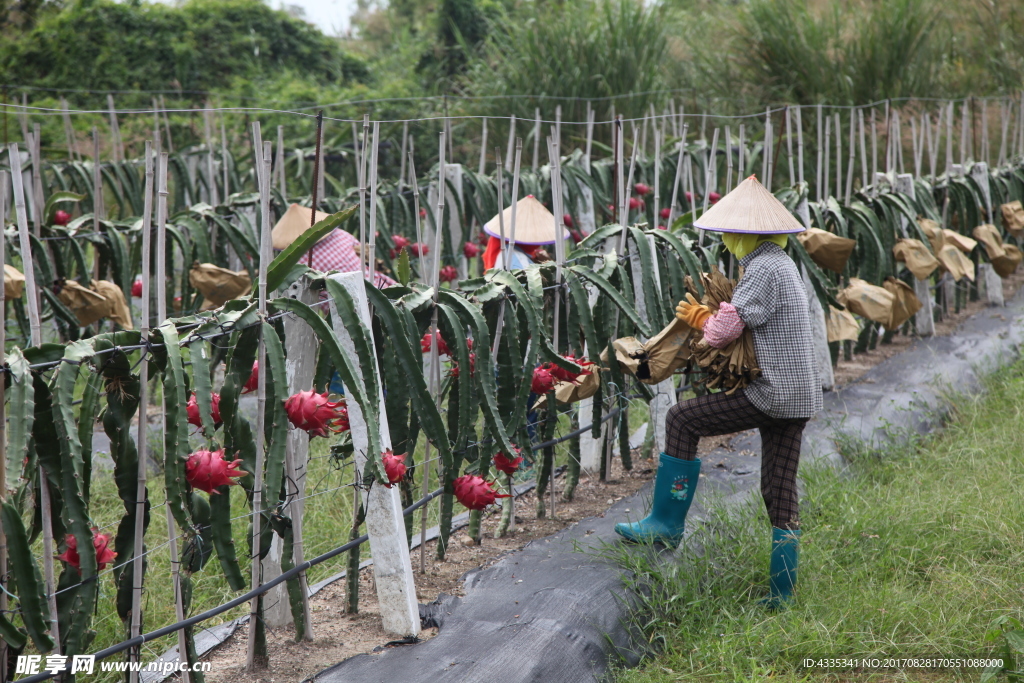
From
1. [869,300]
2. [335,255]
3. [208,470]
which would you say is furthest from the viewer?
[869,300]

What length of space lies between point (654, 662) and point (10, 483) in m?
1.59

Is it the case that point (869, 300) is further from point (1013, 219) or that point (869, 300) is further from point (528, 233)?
point (1013, 219)

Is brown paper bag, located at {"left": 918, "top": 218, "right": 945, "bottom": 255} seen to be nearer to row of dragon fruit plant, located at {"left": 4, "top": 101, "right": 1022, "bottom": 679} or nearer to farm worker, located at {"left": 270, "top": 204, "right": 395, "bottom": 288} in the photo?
row of dragon fruit plant, located at {"left": 4, "top": 101, "right": 1022, "bottom": 679}

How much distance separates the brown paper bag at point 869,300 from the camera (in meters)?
4.10

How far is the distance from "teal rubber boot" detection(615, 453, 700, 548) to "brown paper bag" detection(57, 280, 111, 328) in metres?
1.88

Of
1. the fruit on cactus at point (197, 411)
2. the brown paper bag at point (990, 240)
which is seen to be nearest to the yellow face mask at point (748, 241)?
the fruit on cactus at point (197, 411)

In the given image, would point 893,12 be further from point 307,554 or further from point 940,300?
point 307,554

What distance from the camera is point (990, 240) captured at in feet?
17.3

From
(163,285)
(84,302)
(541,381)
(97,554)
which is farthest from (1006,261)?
(97,554)

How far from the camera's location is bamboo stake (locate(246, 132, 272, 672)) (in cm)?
192

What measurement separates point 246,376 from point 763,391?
1.41m

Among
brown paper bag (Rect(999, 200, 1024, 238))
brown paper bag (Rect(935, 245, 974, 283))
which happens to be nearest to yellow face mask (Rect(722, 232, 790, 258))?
brown paper bag (Rect(935, 245, 974, 283))

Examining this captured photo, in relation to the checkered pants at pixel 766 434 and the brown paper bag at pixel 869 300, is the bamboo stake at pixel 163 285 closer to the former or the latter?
the checkered pants at pixel 766 434

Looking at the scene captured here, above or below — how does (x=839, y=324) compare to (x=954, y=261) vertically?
below
